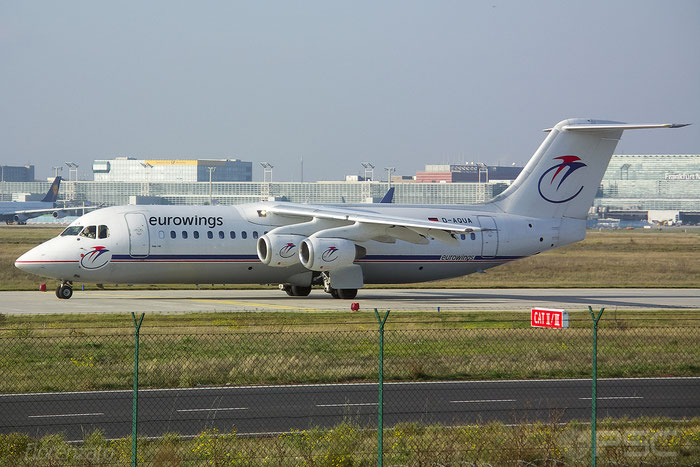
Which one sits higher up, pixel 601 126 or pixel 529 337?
pixel 601 126

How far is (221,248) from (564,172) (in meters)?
14.2

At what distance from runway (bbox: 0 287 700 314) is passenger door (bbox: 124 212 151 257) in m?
1.77

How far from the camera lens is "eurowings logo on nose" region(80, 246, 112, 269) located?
108ft

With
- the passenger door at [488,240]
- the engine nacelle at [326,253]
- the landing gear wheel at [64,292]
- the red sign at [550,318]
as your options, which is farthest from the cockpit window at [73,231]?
the red sign at [550,318]

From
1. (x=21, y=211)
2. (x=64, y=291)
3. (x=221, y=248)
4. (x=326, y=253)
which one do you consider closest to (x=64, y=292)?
(x=64, y=291)

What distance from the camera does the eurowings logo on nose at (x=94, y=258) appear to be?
32.8 meters

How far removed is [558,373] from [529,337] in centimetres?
436

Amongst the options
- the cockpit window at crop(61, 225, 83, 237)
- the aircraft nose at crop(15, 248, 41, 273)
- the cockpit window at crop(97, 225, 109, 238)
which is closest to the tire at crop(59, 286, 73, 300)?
the aircraft nose at crop(15, 248, 41, 273)

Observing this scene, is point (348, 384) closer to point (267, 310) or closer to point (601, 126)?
point (267, 310)

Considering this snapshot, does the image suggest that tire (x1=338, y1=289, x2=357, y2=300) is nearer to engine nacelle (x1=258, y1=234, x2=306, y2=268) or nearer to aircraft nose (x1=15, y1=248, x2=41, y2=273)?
engine nacelle (x1=258, y1=234, x2=306, y2=268)

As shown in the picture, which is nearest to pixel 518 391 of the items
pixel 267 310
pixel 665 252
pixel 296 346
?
pixel 296 346

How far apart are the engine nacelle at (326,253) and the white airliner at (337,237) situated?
0.12 feet

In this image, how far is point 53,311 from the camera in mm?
29500

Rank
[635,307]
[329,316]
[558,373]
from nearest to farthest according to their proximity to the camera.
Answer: [558,373] < [329,316] < [635,307]
